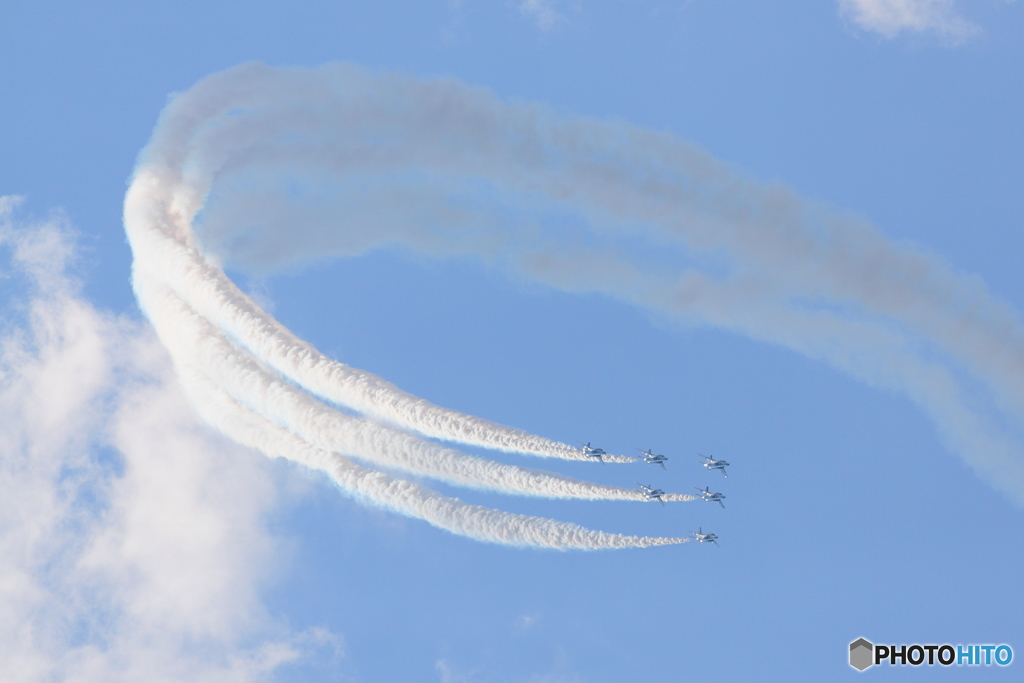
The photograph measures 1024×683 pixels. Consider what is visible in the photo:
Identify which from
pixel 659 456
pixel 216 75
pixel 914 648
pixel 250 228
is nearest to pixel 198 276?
pixel 250 228

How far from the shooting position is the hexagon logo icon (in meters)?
58.3

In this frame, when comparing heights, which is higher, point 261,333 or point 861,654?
point 261,333

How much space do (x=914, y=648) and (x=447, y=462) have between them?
959 inches

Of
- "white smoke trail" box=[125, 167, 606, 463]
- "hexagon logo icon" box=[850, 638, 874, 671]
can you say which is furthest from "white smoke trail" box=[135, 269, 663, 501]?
"hexagon logo icon" box=[850, 638, 874, 671]

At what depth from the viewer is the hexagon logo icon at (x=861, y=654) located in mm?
58312

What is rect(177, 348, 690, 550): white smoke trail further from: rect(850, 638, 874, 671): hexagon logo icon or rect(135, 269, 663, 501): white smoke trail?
rect(850, 638, 874, 671): hexagon logo icon

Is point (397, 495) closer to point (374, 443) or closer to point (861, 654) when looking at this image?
point (374, 443)

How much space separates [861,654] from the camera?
5888cm

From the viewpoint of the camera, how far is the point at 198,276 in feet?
174

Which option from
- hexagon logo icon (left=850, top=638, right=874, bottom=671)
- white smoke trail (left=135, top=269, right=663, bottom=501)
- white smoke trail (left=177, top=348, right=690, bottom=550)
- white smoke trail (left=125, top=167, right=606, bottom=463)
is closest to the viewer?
white smoke trail (left=125, top=167, right=606, bottom=463)

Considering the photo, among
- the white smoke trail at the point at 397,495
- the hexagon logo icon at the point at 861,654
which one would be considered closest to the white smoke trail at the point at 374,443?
the white smoke trail at the point at 397,495

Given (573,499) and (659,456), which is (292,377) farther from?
(659,456)

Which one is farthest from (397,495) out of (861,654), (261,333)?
(861,654)

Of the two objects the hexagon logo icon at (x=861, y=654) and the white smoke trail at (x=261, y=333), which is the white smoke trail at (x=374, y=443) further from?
the hexagon logo icon at (x=861, y=654)
